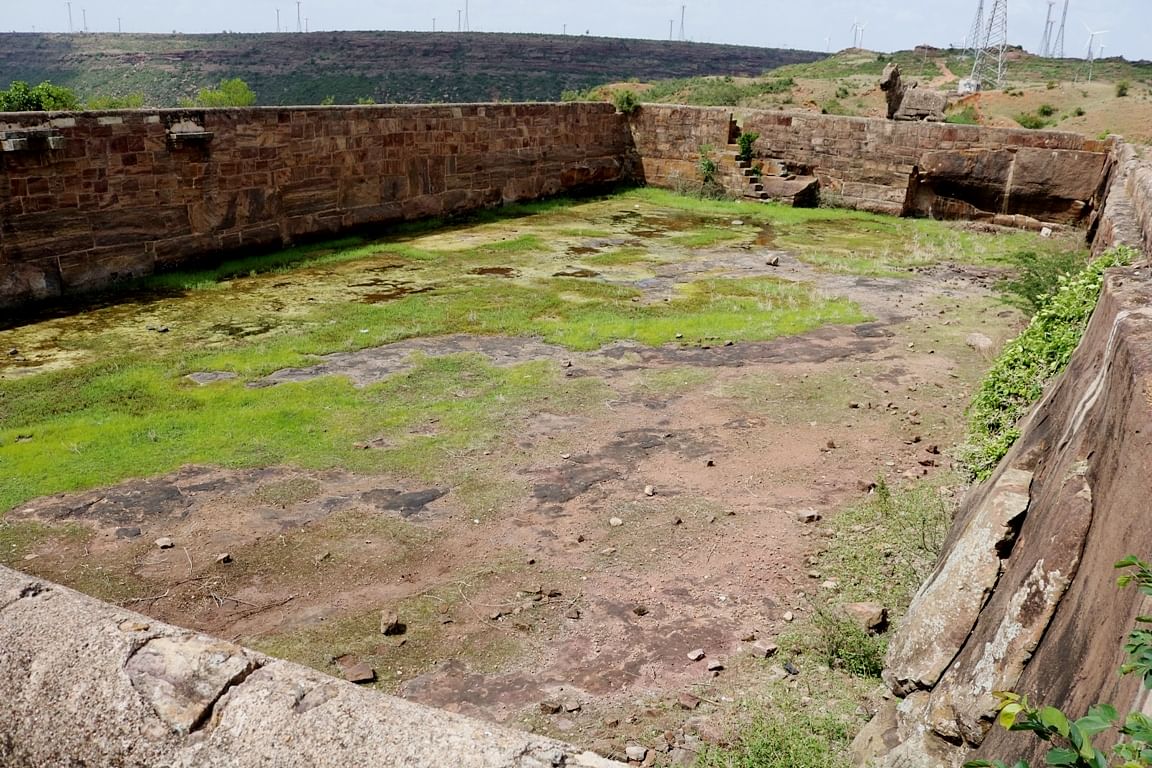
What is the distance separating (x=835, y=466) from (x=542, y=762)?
431cm

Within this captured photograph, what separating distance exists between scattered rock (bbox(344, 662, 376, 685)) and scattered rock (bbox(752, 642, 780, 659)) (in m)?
1.54

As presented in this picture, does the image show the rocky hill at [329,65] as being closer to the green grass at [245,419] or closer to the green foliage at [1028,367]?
the green grass at [245,419]

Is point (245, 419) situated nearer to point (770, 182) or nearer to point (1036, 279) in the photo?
point (1036, 279)

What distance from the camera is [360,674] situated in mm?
3633

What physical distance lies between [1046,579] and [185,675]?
82.1 inches

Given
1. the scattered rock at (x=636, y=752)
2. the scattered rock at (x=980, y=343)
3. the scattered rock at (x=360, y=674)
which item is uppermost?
the scattered rock at (x=980, y=343)

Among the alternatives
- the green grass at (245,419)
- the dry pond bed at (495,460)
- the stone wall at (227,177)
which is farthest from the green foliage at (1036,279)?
the stone wall at (227,177)

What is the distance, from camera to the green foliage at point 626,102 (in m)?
17.4

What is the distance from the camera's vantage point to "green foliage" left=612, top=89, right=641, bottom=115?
17.4 m

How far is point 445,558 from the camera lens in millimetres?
4602

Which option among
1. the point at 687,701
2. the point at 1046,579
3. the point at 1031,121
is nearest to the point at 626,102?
the point at 1031,121

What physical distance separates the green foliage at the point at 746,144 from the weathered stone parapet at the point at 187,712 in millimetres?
15731

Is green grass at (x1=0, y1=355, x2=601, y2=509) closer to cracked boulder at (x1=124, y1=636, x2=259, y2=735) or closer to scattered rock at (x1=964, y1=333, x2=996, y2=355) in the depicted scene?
scattered rock at (x1=964, y1=333, x2=996, y2=355)

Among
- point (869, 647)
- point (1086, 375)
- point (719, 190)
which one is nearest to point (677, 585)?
point (869, 647)
